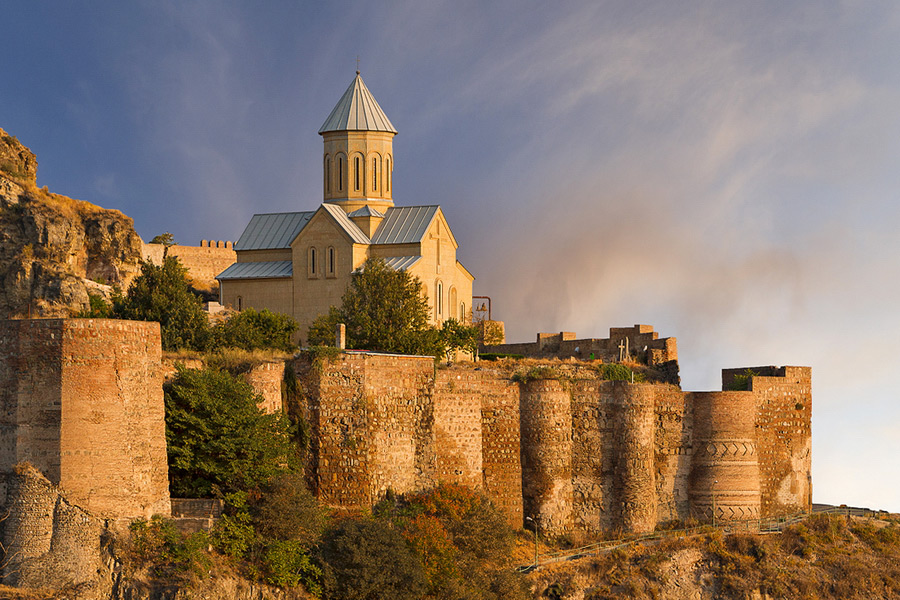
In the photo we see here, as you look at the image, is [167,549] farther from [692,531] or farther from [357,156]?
[357,156]

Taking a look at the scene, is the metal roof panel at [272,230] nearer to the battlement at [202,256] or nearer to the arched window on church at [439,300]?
the arched window on church at [439,300]

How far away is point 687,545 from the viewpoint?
36.8 metres

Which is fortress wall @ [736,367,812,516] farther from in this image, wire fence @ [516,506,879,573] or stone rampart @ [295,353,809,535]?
wire fence @ [516,506,879,573]

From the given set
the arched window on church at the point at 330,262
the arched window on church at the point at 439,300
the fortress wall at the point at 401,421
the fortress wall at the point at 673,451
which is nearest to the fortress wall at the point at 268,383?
the fortress wall at the point at 401,421

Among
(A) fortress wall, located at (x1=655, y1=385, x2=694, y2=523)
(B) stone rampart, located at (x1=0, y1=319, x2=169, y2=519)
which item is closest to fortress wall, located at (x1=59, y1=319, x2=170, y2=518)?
(B) stone rampart, located at (x1=0, y1=319, x2=169, y2=519)

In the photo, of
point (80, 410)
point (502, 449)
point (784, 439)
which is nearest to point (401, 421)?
point (502, 449)

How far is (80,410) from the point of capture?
85.5ft

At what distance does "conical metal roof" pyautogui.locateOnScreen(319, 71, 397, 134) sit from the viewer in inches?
2147

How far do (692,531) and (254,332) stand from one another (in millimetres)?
14912

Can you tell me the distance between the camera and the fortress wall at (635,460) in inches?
1481

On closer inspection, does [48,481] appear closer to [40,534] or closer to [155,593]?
[40,534]

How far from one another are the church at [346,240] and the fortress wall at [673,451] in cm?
1493

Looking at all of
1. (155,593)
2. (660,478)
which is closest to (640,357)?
(660,478)

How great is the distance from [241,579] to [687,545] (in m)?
14.7
